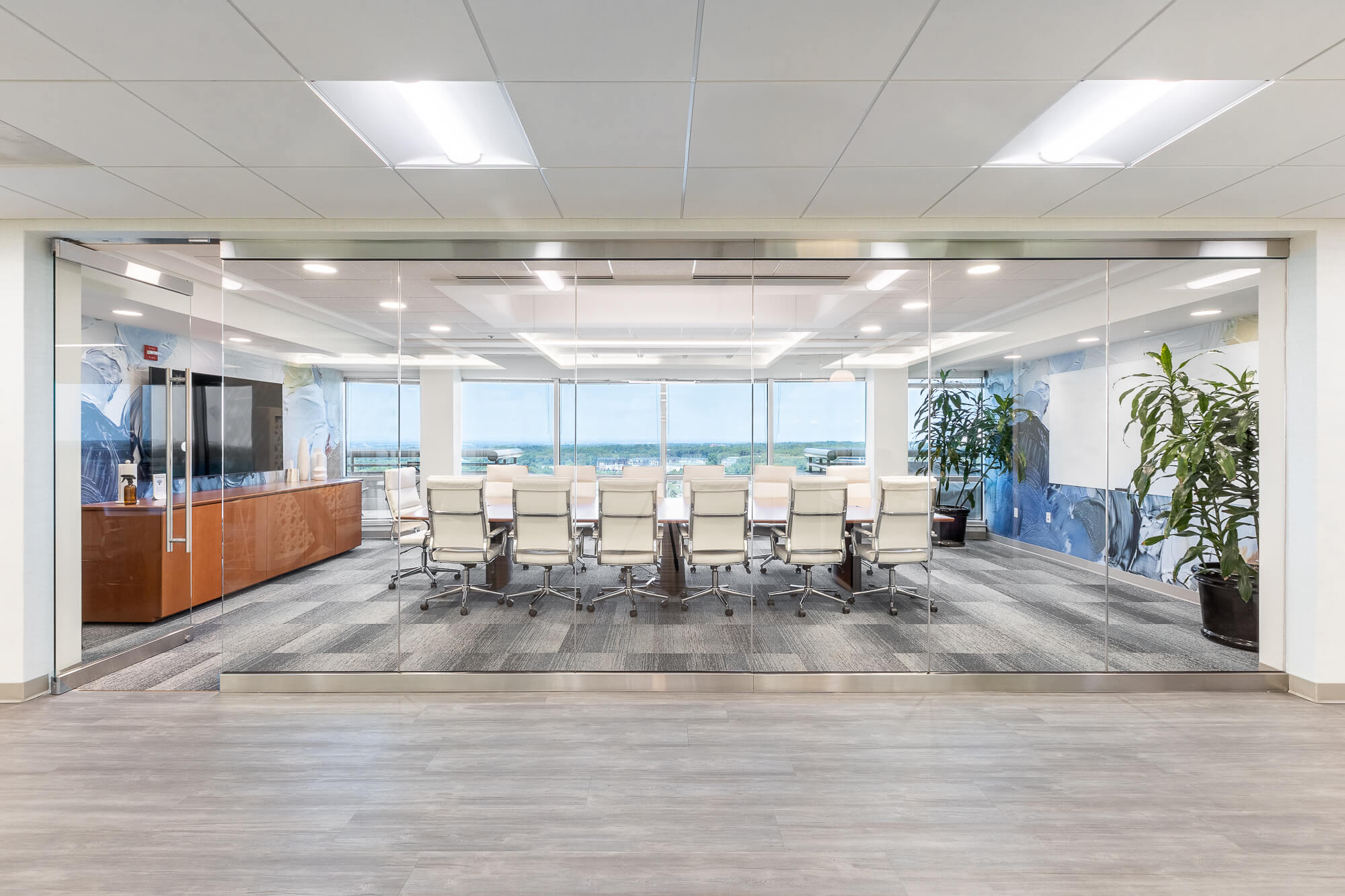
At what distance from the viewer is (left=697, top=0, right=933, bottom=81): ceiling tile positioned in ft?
5.77

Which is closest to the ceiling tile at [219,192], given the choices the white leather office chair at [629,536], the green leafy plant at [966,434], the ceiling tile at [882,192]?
the white leather office chair at [629,536]

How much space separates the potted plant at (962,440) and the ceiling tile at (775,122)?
5.87 feet

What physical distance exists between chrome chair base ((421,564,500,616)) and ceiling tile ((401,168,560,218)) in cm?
231

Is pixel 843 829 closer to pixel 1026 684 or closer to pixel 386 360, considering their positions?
pixel 1026 684

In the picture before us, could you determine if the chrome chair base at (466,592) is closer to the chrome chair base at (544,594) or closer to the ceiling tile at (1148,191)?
the chrome chair base at (544,594)

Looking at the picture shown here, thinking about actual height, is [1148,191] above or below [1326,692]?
above

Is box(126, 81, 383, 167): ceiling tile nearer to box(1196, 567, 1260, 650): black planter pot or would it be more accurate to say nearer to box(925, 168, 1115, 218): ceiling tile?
box(925, 168, 1115, 218): ceiling tile

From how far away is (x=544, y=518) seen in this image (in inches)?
157

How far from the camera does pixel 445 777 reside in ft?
8.48

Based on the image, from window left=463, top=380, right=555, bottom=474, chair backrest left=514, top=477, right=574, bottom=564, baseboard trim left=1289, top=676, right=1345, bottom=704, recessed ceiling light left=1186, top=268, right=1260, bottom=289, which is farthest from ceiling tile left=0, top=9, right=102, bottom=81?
baseboard trim left=1289, top=676, right=1345, bottom=704

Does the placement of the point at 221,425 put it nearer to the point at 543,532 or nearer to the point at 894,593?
the point at 543,532

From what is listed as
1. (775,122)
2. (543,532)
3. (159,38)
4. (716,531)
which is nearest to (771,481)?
(716,531)

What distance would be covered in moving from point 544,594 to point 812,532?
1942 mm

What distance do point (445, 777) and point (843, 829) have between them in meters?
1.72
